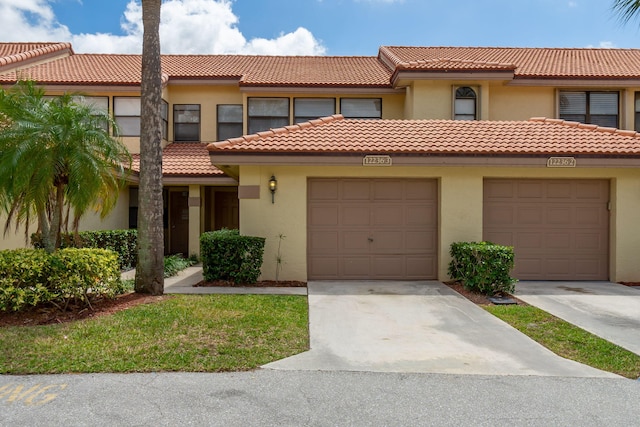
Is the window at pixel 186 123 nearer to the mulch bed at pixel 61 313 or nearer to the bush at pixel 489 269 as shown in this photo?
the mulch bed at pixel 61 313

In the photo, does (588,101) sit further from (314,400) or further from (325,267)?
(314,400)

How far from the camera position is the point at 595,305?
8531 mm

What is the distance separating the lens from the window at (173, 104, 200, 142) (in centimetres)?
1767

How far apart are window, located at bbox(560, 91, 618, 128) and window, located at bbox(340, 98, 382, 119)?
673 centimetres

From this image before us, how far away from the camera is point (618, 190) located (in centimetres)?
1096

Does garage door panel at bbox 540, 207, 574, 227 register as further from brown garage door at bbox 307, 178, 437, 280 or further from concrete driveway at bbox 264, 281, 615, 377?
concrete driveway at bbox 264, 281, 615, 377

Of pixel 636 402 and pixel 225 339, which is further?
pixel 225 339

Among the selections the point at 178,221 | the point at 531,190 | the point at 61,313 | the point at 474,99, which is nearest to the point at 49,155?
the point at 61,313

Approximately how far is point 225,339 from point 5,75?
1656 cm

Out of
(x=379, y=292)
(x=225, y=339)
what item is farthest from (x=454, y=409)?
(x=379, y=292)

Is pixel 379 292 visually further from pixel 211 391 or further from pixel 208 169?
pixel 208 169

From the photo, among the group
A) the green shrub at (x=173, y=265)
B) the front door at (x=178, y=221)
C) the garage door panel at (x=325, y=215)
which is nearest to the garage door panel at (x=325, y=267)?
the garage door panel at (x=325, y=215)

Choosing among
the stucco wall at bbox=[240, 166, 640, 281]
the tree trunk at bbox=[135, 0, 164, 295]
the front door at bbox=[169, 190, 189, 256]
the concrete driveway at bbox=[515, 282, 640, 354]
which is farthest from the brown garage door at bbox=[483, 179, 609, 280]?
the front door at bbox=[169, 190, 189, 256]

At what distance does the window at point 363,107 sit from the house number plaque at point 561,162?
7954mm
